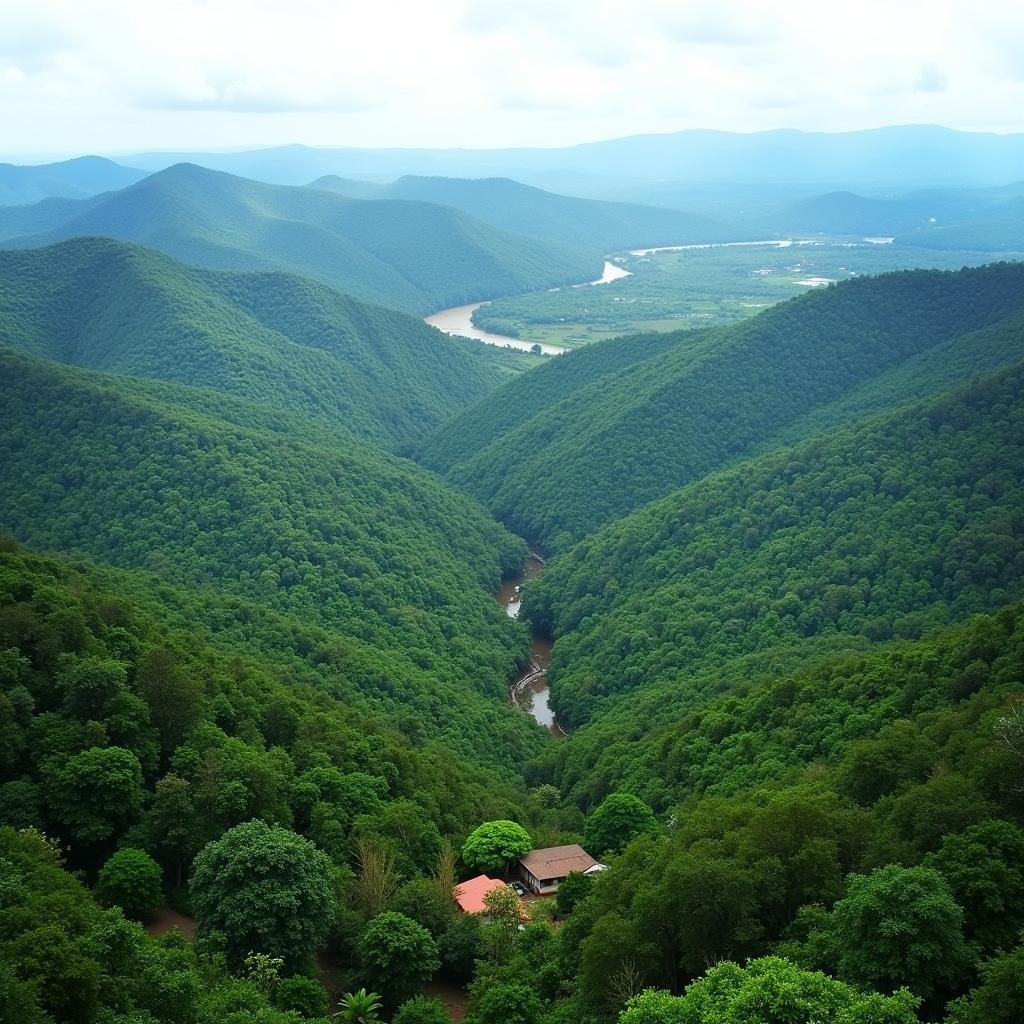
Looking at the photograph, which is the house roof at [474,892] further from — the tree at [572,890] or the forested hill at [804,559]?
the forested hill at [804,559]

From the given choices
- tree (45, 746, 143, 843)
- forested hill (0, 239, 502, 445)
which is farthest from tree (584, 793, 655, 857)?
forested hill (0, 239, 502, 445)

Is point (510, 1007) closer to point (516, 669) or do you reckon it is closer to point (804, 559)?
point (516, 669)

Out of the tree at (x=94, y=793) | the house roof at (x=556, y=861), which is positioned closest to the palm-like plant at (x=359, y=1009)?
the tree at (x=94, y=793)

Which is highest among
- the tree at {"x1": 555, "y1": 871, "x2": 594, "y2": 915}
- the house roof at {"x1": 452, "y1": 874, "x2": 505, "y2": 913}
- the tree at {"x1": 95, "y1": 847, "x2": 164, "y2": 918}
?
the tree at {"x1": 95, "y1": 847, "x2": 164, "y2": 918}

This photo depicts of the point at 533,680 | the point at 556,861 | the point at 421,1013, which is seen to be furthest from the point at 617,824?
the point at 533,680

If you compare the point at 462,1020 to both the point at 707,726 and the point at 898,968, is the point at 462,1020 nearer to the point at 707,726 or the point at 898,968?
the point at 898,968

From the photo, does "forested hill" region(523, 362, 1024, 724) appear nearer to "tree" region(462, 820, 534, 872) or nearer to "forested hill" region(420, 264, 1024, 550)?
"forested hill" region(420, 264, 1024, 550)

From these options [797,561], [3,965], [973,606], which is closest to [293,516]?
[797,561]
